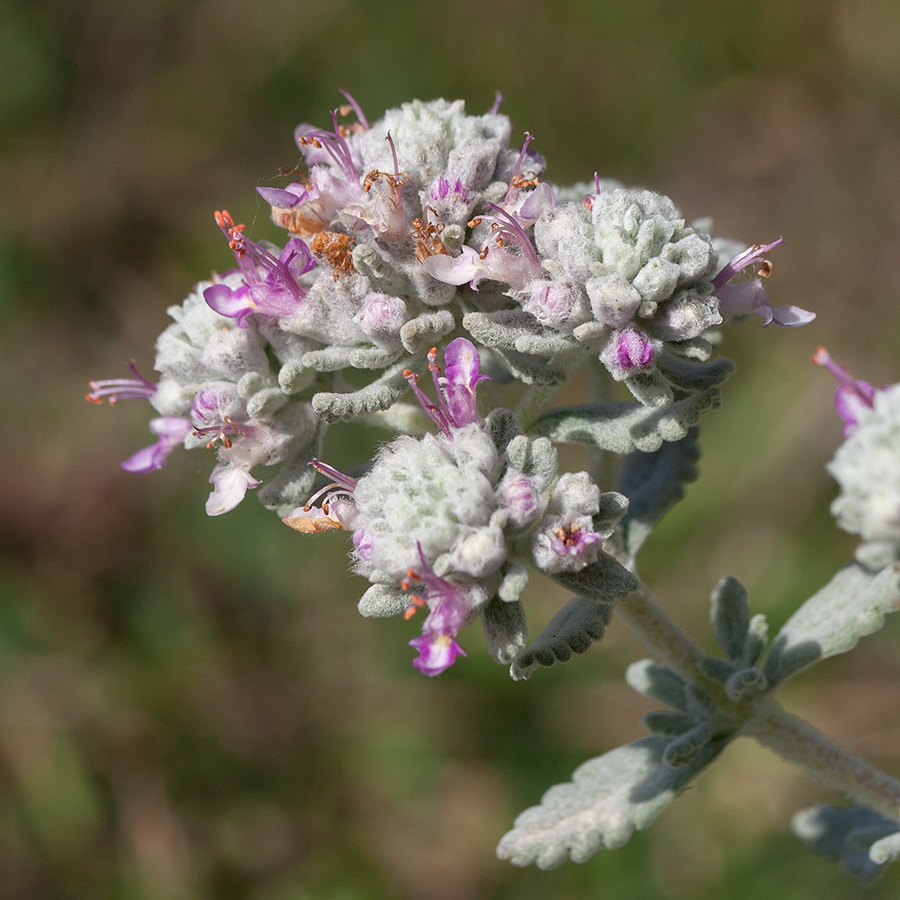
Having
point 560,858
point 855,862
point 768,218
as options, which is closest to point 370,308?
point 560,858

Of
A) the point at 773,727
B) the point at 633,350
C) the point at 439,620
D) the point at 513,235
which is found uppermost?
the point at 513,235

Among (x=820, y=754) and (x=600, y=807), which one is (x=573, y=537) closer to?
(x=600, y=807)

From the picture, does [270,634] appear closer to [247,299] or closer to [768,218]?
[247,299]

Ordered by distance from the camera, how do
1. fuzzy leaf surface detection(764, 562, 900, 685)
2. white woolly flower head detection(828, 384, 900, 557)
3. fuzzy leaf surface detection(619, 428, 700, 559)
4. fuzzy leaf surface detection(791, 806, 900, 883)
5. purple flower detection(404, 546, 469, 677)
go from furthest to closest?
1. fuzzy leaf surface detection(791, 806, 900, 883)
2. fuzzy leaf surface detection(619, 428, 700, 559)
3. fuzzy leaf surface detection(764, 562, 900, 685)
4. purple flower detection(404, 546, 469, 677)
5. white woolly flower head detection(828, 384, 900, 557)

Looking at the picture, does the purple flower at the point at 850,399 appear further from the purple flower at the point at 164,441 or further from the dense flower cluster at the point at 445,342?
the purple flower at the point at 164,441

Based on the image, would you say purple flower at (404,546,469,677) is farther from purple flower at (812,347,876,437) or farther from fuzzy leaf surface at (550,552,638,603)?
purple flower at (812,347,876,437)

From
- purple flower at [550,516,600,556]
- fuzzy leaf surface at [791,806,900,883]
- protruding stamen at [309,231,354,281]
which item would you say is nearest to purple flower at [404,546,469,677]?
purple flower at [550,516,600,556]

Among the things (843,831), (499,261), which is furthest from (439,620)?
(843,831)

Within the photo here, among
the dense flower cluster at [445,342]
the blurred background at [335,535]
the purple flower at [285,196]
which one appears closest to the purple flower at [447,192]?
the dense flower cluster at [445,342]
